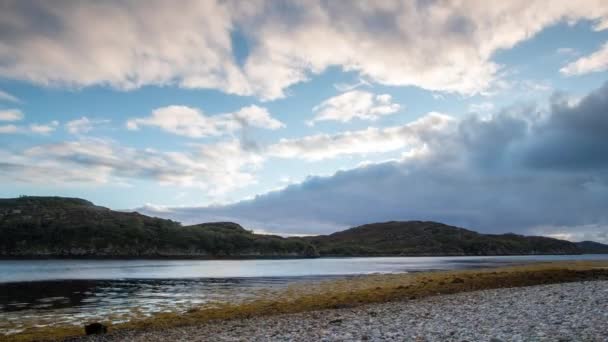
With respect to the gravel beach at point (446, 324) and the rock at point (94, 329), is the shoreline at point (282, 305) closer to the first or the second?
the rock at point (94, 329)

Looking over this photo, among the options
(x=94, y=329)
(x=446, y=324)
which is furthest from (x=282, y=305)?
(x=446, y=324)

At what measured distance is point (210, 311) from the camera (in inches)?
1480

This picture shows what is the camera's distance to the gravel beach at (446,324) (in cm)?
1919

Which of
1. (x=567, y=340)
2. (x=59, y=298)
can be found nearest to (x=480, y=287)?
(x=567, y=340)

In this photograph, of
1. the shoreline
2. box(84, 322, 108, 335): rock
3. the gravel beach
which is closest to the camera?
the gravel beach

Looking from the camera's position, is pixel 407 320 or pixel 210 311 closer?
pixel 407 320

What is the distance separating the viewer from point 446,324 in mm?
22531

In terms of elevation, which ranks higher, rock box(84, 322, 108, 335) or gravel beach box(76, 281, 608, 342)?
gravel beach box(76, 281, 608, 342)

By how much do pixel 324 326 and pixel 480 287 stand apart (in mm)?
26117

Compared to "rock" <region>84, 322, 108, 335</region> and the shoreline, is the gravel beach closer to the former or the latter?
"rock" <region>84, 322, 108, 335</region>

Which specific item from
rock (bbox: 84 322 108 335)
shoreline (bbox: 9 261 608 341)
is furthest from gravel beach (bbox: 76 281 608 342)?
shoreline (bbox: 9 261 608 341)

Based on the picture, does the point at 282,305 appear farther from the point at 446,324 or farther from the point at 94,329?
the point at 446,324

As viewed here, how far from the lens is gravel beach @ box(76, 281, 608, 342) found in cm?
1919

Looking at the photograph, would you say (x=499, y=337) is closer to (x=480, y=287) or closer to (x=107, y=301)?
(x=480, y=287)
